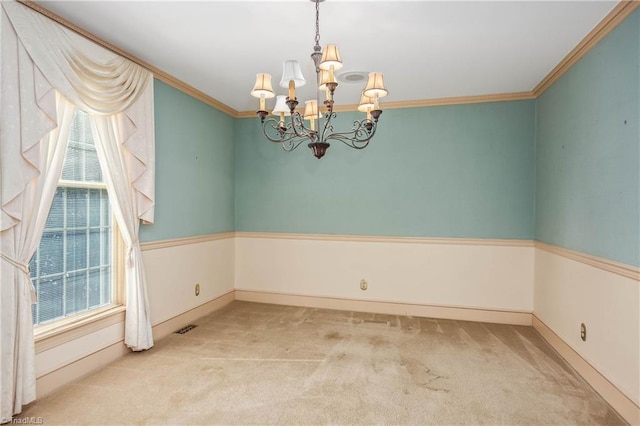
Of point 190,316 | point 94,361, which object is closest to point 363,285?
point 190,316

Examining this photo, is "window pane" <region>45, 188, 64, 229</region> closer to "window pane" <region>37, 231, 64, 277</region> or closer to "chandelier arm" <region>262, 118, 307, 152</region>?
"window pane" <region>37, 231, 64, 277</region>

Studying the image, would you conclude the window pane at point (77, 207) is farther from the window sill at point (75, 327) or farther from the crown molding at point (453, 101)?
the crown molding at point (453, 101)

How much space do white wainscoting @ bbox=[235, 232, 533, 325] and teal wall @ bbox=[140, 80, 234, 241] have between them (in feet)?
2.52

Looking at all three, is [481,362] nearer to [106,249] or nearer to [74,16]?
[106,249]

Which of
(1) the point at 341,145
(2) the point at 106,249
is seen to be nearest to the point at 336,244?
(1) the point at 341,145

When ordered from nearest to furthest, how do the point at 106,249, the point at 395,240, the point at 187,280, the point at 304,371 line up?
1. the point at 304,371
2. the point at 106,249
3. the point at 187,280
4. the point at 395,240

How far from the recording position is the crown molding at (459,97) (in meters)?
2.27

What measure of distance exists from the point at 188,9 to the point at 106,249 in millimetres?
2017

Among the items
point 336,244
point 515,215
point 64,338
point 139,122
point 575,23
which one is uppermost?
point 575,23

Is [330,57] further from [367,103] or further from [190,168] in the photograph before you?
[190,168]

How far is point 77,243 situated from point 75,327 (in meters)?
0.63

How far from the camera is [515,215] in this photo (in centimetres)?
399

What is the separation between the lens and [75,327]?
257cm

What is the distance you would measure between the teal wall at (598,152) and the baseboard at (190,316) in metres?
3.81
